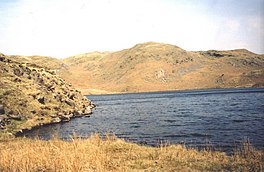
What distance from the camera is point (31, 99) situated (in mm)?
56781

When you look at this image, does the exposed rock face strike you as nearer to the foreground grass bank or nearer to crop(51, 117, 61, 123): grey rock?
crop(51, 117, 61, 123): grey rock

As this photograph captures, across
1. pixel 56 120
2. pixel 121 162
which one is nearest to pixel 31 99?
pixel 56 120

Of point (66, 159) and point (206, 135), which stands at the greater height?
point (66, 159)

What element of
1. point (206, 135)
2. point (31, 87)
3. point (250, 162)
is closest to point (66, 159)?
point (250, 162)

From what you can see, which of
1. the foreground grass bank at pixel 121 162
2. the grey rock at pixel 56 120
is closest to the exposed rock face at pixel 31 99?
the grey rock at pixel 56 120

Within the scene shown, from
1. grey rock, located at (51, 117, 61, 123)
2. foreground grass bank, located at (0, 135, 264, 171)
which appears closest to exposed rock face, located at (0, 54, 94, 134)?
grey rock, located at (51, 117, 61, 123)

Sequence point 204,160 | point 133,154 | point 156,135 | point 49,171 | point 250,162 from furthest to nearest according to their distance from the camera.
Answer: point 156,135 → point 133,154 → point 204,160 → point 250,162 → point 49,171

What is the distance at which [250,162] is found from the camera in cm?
1477

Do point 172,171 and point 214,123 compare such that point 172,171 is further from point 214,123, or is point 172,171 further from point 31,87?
point 31,87

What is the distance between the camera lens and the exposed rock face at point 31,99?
46531 millimetres

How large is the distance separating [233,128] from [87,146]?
2545cm

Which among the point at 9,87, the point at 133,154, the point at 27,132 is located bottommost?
the point at 27,132

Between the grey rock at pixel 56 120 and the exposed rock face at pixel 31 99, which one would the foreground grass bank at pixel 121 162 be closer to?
the exposed rock face at pixel 31 99

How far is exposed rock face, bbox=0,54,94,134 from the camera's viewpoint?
4653 cm
